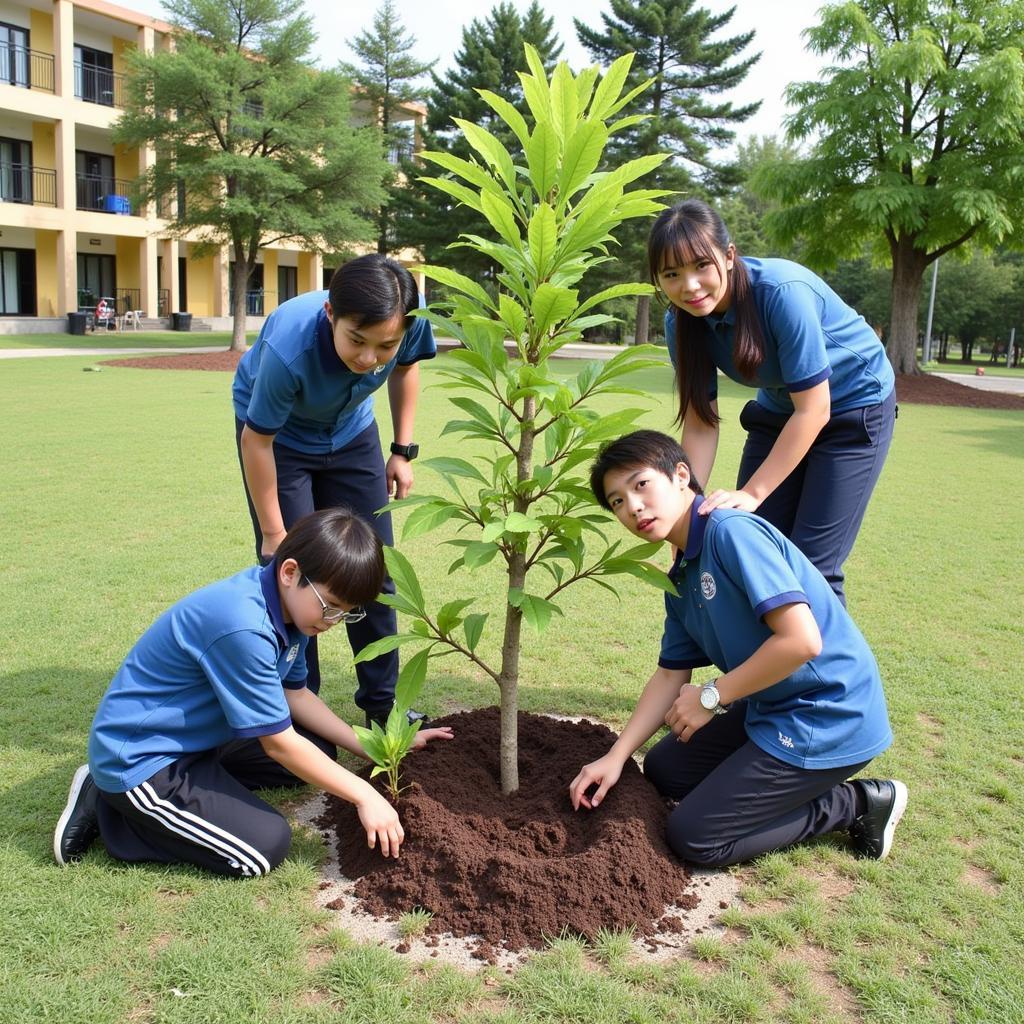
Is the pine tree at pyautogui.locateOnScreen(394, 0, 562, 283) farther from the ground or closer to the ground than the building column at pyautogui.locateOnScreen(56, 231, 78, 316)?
farther from the ground

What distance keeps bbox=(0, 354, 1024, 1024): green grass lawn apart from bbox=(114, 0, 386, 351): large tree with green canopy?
1995 cm

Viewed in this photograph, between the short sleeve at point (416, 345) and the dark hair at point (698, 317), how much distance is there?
3.15 ft

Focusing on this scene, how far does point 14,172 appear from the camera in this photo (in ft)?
100

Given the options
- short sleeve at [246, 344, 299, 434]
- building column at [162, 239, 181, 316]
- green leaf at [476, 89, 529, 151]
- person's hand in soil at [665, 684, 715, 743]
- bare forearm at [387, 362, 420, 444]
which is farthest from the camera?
building column at [162, 239, 181, 316]

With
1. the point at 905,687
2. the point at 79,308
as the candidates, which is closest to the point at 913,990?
the point at 905,687

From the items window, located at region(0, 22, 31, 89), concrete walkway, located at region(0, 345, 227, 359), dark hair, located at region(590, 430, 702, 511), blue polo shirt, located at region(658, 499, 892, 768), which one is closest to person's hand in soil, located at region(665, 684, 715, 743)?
blue polo shirt, located at region(658, 499, 892, 768)

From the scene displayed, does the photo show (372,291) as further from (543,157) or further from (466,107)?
(466,107)

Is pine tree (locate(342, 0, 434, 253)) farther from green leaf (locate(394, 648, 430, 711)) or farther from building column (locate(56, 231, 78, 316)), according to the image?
green leaf (locate(394, 648, 430, 711))

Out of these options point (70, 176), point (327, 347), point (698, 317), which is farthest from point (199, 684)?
point (70, 176)

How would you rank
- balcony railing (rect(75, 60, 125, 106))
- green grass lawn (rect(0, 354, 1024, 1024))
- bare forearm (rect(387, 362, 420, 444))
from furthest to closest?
balcony railing (rect(75, 60, 125, 106))
bare forearm (rect(387, 362, 420, 444))
green grass lawn (rect(0, 354, 1024, 1024))

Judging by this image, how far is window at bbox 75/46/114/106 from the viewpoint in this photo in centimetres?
3175

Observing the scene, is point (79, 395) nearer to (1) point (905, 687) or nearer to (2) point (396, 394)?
(2) point (396, 394)

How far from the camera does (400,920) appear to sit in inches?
110

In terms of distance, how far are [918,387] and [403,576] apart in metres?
22.6
